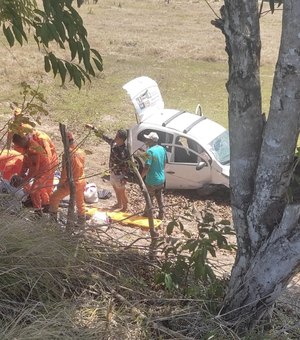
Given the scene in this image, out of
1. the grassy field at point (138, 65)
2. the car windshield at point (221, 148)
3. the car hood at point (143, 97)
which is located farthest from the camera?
the grassy field at point (138, 65)

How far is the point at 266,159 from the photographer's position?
3.85 meters

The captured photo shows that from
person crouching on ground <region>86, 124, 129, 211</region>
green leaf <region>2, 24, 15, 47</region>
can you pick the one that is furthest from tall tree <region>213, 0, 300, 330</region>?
person crouching on ground <region>86, 124, 129, 211</region>

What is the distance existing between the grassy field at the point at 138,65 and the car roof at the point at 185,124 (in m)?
2.84

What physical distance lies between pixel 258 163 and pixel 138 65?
2148 centimetres

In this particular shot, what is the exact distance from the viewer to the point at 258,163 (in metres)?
3.92

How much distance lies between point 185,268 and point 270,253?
2.15ft

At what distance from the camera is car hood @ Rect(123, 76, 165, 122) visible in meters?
13.3

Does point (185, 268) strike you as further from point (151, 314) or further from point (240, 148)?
point (240, 148)

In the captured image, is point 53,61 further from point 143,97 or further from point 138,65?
point 138,65

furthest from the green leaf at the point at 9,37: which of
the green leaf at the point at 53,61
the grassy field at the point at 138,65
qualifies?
the grassy field at the point at 138,65

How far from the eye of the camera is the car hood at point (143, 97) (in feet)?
43.7

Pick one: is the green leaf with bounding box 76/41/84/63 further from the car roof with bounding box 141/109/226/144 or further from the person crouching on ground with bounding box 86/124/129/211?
the car roof with bounding box 141/109/226/144

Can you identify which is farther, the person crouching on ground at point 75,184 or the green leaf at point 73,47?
the person crouching on ground at point 75,184

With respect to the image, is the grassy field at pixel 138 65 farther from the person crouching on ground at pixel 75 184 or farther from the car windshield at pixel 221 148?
the person crouching on ground at pixel 75 184
